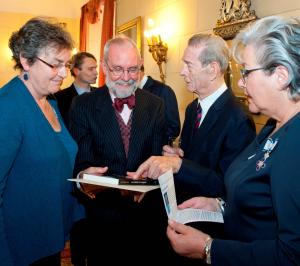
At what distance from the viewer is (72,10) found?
28.3 feet

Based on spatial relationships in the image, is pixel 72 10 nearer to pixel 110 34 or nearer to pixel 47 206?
pixel 110 34

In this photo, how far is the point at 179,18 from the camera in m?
4.48

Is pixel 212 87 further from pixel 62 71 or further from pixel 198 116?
pixel 62 71

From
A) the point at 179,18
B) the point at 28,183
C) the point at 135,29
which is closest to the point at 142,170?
the point at 28,183

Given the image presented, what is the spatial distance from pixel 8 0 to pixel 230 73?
22.2 feet

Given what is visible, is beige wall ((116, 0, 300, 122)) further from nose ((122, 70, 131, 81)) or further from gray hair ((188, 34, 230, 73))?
nose ((122, 70, 131, 81))

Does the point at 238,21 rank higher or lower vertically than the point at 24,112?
higher

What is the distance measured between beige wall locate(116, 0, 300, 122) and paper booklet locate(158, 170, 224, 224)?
1.92 metres

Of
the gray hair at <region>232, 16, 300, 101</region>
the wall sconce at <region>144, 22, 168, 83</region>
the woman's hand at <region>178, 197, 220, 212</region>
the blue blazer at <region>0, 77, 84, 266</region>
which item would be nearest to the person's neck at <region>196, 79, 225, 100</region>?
the woman's hand at <region>178, 197, 220, 212</region>

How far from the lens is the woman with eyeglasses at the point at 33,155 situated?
1514mm

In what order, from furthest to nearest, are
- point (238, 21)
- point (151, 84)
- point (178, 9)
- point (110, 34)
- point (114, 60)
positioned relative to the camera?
1. point (110, 34)
2. point (178, 9)
3. point (151, 84)
4. point (238, 21)
5. point (114, 60)

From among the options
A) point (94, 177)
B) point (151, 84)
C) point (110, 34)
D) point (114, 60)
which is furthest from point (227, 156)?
point (110, 34)

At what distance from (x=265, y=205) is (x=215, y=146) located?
2.51ft

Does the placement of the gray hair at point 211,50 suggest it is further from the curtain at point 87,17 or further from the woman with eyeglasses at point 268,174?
the curtain at point 87,17
